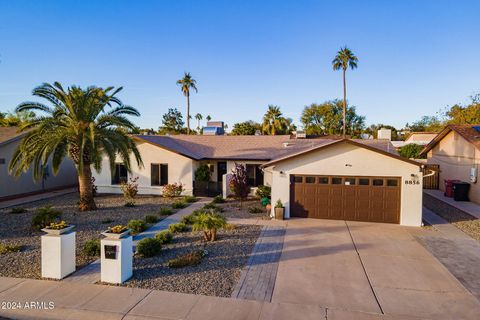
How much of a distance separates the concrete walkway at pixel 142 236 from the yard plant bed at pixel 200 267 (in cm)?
105

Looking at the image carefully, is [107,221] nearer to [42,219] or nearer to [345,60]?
[42,219]

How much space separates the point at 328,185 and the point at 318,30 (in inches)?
412

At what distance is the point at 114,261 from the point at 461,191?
21.2m

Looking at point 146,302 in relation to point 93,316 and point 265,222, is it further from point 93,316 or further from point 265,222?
point 265,222

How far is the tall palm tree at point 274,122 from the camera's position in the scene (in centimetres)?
4575

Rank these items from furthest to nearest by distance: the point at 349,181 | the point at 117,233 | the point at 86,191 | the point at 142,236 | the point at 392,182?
the point at 86,191 < the point at 349,181 < the point at 392,182 < the point at 142,236 < the point at 117,233

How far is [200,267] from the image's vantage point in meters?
8.60

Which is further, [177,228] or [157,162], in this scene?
[157,162]

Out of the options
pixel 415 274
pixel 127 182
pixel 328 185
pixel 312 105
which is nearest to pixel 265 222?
pixel 328 185

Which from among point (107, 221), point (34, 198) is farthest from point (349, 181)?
point (34, 198)

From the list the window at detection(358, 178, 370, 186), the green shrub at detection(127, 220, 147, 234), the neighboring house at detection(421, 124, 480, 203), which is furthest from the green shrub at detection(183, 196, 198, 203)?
the neighboring house at detection(421, 124, 480, 203)

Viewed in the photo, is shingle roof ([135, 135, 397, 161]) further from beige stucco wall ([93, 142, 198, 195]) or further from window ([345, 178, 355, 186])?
window ([345, 178, 355, 186])

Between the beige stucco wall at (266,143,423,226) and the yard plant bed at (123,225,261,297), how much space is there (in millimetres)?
4212

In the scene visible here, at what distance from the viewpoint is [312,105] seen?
6725 cm
